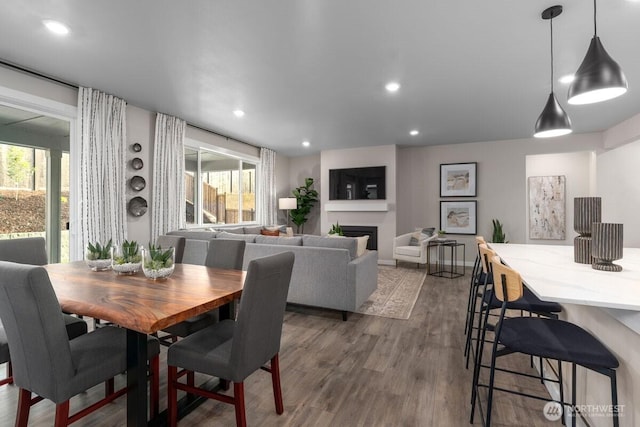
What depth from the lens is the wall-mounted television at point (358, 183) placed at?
6.59 metres

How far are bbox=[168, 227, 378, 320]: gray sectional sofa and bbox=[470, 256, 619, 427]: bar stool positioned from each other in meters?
1.76

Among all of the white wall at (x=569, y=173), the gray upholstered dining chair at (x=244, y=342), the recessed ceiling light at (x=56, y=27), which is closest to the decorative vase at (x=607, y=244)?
the gray upholstered dining chair at (x=244, y=342)

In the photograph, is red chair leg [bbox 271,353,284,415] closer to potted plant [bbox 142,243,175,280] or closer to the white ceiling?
potted plant [bbox 142,243,175,280]

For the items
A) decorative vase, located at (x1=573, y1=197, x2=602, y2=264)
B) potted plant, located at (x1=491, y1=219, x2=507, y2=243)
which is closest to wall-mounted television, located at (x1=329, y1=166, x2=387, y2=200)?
potted plant, located at (x1=491, y1=219, x2=507, y2=243)

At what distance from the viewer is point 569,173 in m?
6.44

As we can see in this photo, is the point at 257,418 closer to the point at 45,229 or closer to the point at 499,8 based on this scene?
the point at 499,8

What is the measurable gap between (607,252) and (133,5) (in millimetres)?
3374

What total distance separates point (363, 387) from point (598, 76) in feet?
7.54

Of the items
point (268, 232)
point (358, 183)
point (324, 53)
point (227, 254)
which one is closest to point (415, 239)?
point (358, 183)

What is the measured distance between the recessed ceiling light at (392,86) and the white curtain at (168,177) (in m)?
3.29

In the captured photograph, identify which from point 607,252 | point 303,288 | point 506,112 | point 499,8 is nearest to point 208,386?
point 303,288

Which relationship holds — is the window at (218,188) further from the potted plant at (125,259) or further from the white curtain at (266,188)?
the potted plant at (125,259)

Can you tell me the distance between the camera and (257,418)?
1.72 metres

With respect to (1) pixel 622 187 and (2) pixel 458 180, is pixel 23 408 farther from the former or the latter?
(1) pixel 622 187
